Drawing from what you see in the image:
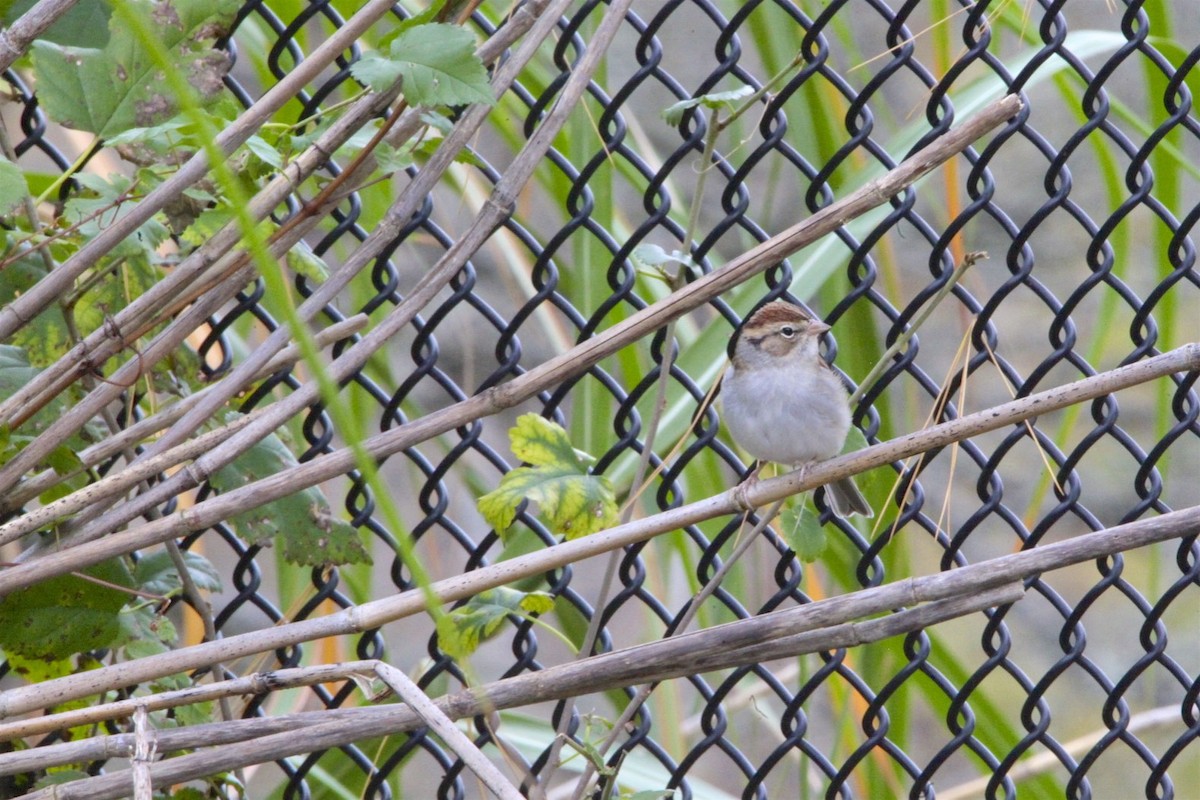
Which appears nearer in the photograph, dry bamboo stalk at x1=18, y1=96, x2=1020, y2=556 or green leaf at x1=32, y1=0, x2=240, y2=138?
dry bamboo stalk at x1=18, y1=96, x2=1020, y2=556

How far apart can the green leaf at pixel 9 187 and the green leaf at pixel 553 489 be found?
525 millimetres

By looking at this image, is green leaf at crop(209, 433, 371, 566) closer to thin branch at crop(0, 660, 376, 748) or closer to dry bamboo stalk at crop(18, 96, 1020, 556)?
dry bamboo stalk at crop(18, 96, 1020, 556)

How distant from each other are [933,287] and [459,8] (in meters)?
0.80

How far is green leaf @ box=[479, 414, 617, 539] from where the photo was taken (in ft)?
4.21

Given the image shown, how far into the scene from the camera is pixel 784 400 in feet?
6.15

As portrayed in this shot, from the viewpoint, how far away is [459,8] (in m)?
1.38

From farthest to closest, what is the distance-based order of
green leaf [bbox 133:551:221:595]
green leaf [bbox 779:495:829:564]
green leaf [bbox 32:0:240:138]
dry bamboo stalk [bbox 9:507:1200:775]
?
green leaf [bbox 133:551:221:595] → green leaf [bbox 779:495:829:564] → green leaf [bbox 32:0:240:138] → dry bamboo stalk [bbox 9:507:1200:775]

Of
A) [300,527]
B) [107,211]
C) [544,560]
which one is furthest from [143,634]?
[544,560]

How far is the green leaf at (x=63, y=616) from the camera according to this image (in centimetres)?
140

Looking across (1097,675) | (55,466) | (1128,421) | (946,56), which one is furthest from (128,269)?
(1128,421)

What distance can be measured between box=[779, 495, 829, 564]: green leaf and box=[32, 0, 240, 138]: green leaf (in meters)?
0.80

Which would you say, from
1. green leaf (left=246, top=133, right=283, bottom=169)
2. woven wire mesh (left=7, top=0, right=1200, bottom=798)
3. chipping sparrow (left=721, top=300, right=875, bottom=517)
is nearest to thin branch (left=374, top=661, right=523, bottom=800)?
green leaf (left=246, top=133, right=283, bottom=169)

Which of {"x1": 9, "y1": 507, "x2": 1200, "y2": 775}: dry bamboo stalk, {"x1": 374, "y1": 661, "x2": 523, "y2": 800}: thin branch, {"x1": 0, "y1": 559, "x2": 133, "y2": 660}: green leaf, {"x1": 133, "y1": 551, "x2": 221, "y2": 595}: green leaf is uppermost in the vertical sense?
{"x1": 0, "y1": 559, "x2": 133, "y2": 660}: green leaf

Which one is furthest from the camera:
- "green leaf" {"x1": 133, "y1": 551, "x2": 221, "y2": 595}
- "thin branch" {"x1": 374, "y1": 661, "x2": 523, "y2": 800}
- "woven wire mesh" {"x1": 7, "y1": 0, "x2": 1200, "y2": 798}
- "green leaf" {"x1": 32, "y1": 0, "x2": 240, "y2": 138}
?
"woven wire mesh" {"x1": 7, "y1": 0, "x2": 1200, "y2": 798}
